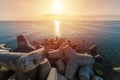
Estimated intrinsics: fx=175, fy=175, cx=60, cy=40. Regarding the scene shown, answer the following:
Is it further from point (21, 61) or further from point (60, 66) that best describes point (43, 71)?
point (21, 61)

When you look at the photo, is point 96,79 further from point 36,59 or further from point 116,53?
point 116,53

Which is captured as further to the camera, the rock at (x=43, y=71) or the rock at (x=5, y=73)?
the rock at (x=5, y=73)

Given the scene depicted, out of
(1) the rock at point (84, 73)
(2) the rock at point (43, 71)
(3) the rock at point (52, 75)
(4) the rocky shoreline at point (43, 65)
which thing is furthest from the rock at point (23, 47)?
(1) the rock at point (84, 73)

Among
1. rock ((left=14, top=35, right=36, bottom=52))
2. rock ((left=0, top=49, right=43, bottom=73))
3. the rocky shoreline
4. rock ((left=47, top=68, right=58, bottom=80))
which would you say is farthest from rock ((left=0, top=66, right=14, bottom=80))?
rock ((left=47, top=68, right=58, bottom=80))

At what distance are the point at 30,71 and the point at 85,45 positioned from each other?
605cm

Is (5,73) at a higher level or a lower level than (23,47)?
lower

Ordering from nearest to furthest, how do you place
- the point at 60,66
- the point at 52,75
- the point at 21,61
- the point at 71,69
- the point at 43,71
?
1. the point at 21,61
2. the point at 52,75
3. the point at 43,71
4. the point at 71,69
5. the point at 60,66

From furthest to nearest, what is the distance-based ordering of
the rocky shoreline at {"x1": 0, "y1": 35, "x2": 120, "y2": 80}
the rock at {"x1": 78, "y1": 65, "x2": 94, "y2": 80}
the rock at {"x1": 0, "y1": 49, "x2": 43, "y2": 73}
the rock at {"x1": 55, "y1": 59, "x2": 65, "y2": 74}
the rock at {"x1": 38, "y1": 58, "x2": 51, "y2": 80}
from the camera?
the rock at {"x1": 55, "y1": 59, "x2": 65, "y2": 74}
the rock at {"x1": 78, "y1": 65, "x2": 94, "y2": 80}
the rock at {"x1": 38, "y1": 58, "x2": 51, "y2": 80}
the rocky shoreline at {"x1": 0, "y1": 35, "x2": 120, "y2": 80}
the rock at {"x1": 0, "y1": 49, "x2": 43, "y2": 73}

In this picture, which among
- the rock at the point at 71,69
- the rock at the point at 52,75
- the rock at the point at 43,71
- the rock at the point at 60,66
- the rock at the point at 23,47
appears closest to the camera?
the rock at the point at 52,75

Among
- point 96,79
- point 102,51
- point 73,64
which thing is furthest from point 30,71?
point 102,51

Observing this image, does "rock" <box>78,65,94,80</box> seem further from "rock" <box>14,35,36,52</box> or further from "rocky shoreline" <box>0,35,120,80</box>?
"rock" <box>14,35,36,52</box>

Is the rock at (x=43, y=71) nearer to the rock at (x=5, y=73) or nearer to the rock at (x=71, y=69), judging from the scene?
the rock at (x=71, y=69)

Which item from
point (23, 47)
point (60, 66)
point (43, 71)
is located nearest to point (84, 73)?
point (60, 66)

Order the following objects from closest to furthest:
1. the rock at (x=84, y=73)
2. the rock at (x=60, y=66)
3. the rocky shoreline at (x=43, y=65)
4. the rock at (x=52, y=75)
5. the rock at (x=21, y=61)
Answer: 1. the rock at (x=21, y=61)
2. the rocky shoreline at (x=43, y=65)
3. the rock at (x=52, y=75)
4. the rock at (x=84, y=73)
5. the rock at (x=60, y=66)
